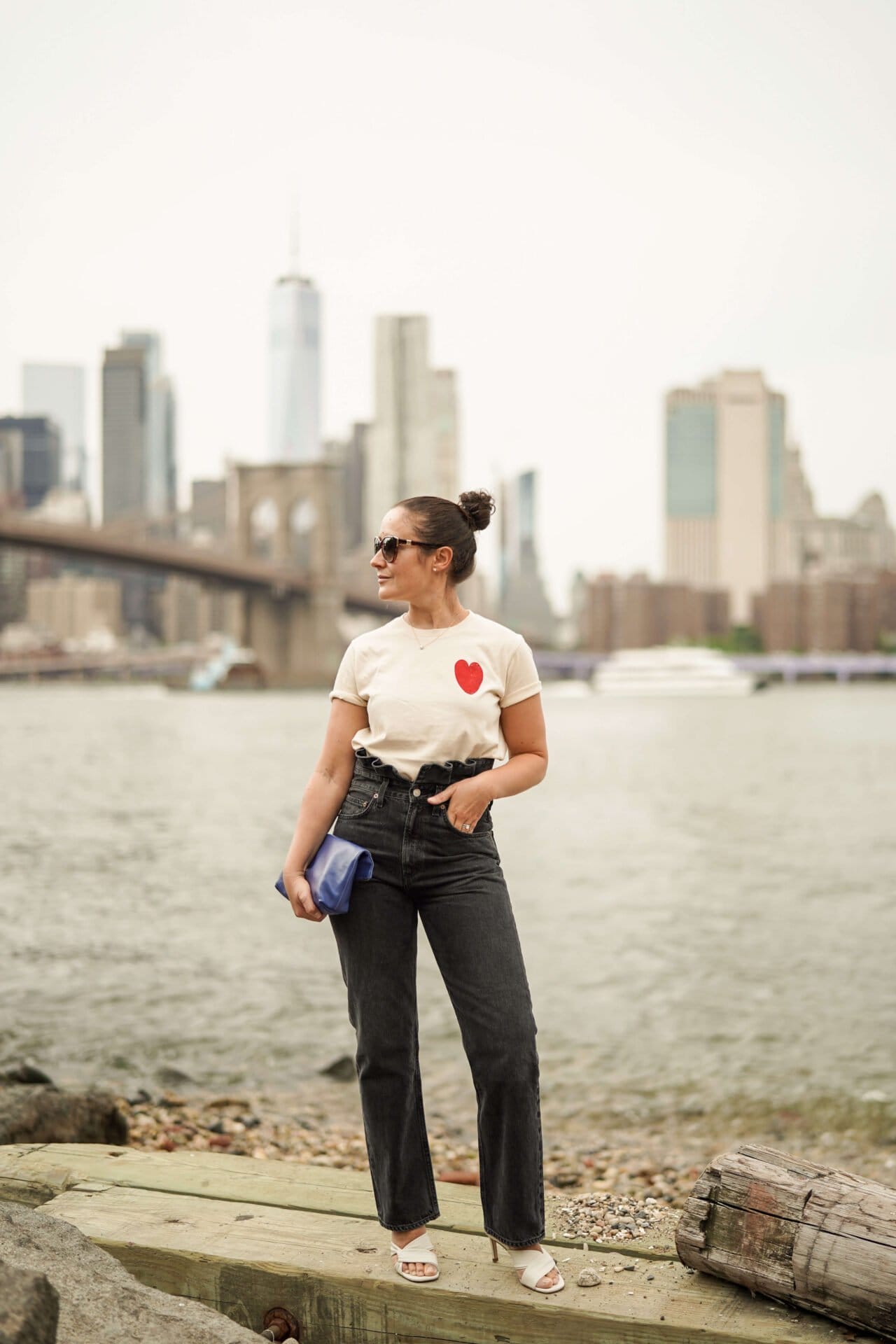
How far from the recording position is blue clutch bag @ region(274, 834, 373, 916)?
2301 mm

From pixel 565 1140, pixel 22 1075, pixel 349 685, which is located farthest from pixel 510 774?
pixel 565 1140

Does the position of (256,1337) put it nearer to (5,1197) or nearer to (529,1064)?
(529,1064)

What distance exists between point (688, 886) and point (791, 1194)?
1096 centimetres

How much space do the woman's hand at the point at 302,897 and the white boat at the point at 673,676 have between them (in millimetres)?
85167

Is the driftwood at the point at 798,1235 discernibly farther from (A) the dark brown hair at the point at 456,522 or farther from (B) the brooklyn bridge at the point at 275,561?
(B) the brooklyn bridge at the point at 275,561

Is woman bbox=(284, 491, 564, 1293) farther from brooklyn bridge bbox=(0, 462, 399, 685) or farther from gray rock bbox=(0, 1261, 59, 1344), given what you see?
brooklyn bridge bbox=(0, 462, 399, 685)

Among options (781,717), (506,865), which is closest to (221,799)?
(506,865)

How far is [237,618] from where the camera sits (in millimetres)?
66438

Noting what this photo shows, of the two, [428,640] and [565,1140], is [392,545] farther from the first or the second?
[565,1140]

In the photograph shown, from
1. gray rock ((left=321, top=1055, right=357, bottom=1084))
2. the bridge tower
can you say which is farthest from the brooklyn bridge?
gray rock ((left=321, top=1055, right=357, bottom=1084))

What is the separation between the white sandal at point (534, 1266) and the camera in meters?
2.26

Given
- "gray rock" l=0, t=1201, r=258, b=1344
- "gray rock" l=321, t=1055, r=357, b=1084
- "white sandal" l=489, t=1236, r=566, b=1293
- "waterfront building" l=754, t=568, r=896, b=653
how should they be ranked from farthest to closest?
"waterfront building" l=754, t=568, r=896, b=653 → "gray rock" l=321, t=1055, r=357, b=1084 → "white sandal" l=489, t=1236, r=566, b=1293 → "gray rock" l=0, t=1201, r=258, b=1344

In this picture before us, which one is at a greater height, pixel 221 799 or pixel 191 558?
pixel 191 558

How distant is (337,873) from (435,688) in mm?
368
